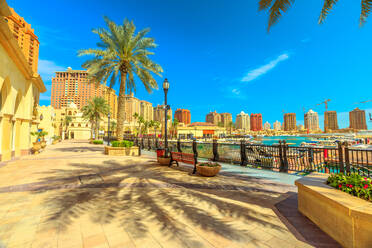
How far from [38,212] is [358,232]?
18.6 ft

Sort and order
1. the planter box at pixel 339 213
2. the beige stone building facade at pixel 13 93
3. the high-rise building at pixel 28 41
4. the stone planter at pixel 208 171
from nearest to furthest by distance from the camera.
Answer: the planter box at pixel 339 213 → the stone planter at pixel 208 171 → the beige stone building facade at pixel 13 93 → the high-rise building at pixel 28 41

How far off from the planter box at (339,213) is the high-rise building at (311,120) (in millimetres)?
225794

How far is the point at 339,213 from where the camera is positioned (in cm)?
252

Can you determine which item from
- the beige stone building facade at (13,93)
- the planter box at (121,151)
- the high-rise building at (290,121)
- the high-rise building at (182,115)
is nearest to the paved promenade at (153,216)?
the beige stone building facade at (13,93)

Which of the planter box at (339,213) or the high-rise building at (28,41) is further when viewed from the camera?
the high-rise building at (28,41)

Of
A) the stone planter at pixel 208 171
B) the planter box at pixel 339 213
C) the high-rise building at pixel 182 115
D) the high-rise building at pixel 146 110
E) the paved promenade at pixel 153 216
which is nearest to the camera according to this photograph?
the planter box at pixel 339 213

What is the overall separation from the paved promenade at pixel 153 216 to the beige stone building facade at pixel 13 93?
7.38 meters

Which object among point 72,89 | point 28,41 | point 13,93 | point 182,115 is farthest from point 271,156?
point 182,115

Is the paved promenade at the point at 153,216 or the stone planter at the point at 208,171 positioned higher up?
the stone planter at the point at 208,171

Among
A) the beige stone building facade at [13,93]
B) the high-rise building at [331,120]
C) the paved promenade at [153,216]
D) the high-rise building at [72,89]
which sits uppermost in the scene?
the high-rise building at [72,89]

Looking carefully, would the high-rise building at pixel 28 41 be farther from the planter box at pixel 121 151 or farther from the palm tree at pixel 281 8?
the palm tree at pixel 281 8

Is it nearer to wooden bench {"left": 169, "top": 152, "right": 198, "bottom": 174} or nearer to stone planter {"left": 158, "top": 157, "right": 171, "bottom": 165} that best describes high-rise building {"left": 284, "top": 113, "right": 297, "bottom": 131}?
stone planter {"left": 158, "top": 157, "right": 171, "bottom": 165}

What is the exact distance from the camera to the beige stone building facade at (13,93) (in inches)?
353

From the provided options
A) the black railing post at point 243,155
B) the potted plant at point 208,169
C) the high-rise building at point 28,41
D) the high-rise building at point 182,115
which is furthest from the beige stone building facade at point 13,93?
the high-rise building at point 182,115
